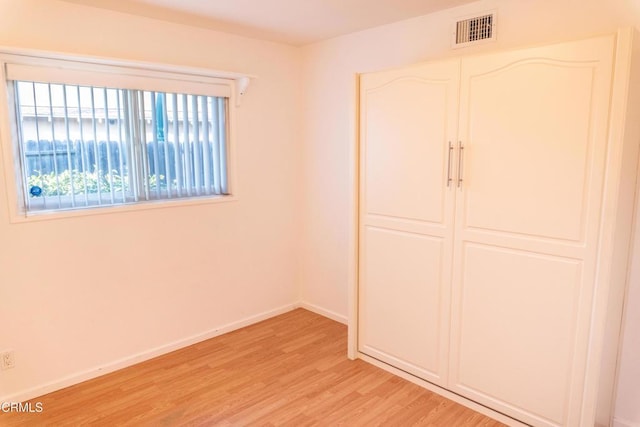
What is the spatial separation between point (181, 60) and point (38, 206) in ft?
4.42

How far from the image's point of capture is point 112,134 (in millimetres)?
2795

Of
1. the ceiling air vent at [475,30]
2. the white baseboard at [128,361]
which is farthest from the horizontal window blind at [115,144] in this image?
the ceiling air vent at [475,30]

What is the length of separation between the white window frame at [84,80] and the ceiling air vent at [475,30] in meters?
1.54

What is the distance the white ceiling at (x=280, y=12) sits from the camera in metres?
2.59

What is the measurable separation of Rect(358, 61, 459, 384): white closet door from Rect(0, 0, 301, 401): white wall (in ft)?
3.61

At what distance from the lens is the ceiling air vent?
8.42 ft

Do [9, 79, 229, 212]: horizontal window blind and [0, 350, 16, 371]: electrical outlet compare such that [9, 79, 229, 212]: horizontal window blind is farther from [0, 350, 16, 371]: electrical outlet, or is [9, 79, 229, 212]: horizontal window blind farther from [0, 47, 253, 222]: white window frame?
[0, 350, 16, 371]: electrical outlet

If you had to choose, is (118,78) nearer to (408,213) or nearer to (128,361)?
(128,361)

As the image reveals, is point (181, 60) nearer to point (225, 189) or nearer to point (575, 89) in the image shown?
point (225, 189)

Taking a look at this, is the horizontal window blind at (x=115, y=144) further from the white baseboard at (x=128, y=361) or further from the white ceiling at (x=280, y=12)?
the white baseboard at (x=128, y=361)

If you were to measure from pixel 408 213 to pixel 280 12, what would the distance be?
1.54 metres

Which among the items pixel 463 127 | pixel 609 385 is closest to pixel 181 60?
pixel 463 127

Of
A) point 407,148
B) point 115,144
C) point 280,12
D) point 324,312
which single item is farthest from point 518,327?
point 115,144

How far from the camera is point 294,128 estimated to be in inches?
151
